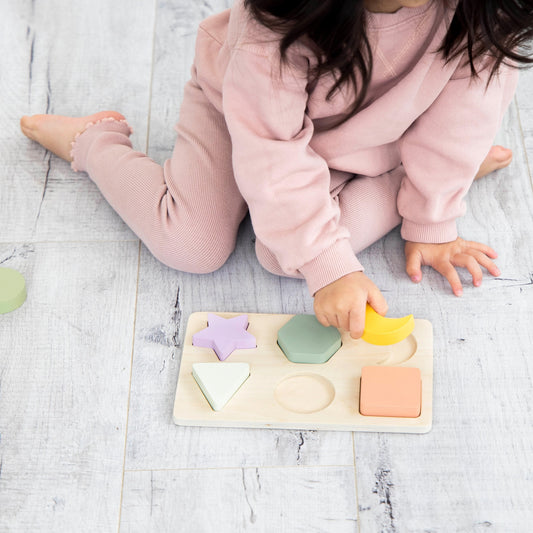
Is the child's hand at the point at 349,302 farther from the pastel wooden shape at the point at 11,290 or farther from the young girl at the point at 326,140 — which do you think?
the pastel wooden shape at the point at 11,290

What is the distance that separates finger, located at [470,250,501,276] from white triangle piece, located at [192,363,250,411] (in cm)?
34

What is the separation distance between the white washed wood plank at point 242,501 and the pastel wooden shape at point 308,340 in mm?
127

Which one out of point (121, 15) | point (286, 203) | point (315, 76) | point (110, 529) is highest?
point (315, 76)

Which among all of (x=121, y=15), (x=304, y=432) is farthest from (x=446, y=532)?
(x=121, y=15)

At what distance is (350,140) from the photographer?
87 centimetres

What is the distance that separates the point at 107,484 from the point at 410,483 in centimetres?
33

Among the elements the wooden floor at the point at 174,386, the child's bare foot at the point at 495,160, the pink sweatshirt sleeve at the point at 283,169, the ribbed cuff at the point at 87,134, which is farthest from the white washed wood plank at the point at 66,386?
the child's bare foot at the point at 495,160

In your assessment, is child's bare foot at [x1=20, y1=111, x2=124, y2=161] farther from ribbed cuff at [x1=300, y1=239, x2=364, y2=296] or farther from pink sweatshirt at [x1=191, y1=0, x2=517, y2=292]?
ribbed cuff at [x1=300, y1=239, x2=364, y2=296]

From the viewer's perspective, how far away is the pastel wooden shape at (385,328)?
84 centimetres

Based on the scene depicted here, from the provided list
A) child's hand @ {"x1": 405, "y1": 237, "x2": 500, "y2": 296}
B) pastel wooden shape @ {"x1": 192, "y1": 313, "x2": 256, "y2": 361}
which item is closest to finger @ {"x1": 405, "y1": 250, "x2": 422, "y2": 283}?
child's hand @ {"x1": 405, "y1": 237, "x2": 500, "y2": 296}

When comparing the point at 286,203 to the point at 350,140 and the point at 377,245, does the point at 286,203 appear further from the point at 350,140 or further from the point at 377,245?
the point at 377,245

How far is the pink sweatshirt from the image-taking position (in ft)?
2.47

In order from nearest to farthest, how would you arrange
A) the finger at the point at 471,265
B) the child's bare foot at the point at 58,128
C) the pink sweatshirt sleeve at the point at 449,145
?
the pink sweatshirt sleeve at the point at 449,145, the finger at the point at 471,265, the child's bare foot at the point at 58,128

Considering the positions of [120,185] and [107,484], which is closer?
[107,484]
